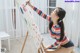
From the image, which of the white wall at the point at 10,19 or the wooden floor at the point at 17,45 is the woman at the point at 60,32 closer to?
the wooden floor at the point at 17,45

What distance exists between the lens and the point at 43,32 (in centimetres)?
412

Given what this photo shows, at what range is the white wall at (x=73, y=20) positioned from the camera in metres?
3.43

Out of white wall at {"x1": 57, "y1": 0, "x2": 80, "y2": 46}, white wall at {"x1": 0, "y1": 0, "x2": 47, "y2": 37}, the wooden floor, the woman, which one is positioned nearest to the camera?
the woman

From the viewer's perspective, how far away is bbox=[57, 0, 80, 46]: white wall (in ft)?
11.2

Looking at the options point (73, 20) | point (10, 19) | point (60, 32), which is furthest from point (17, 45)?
point (60, 32)

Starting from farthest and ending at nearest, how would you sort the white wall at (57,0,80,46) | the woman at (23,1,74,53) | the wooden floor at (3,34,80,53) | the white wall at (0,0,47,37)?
the white wall at (0,0,47,37), the white wall at (57,0,80,46), the wooden floor at (3,34,80,53), the woman at (23,1,74,53)

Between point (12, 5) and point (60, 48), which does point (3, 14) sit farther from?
point (60, 48)

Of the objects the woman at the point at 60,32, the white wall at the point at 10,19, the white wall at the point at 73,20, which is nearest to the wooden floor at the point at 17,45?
the white wall at the point at 10,19

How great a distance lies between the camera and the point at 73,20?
3490mm

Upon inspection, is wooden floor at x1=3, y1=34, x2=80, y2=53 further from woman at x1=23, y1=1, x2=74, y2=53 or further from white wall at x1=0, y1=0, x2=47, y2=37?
woman at x1=23, y1=1, x2=74, y2=53

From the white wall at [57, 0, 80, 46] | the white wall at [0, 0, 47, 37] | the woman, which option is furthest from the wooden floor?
the woman

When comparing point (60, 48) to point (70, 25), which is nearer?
point (60, 48)

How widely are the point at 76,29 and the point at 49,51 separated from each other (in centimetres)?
146

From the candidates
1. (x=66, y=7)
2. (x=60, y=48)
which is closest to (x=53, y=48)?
(x=60, y=48)
